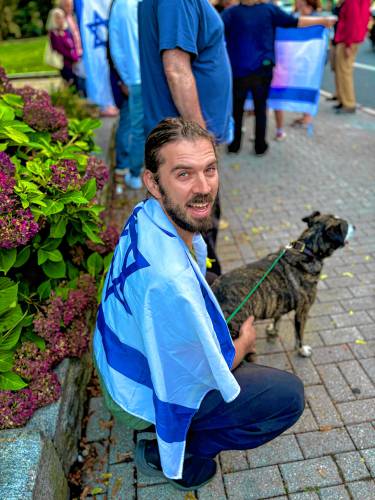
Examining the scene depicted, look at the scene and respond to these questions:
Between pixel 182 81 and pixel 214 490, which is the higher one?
pixel 182 81

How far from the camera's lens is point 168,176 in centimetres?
190

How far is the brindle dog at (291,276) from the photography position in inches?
108

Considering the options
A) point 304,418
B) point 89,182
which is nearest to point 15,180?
point 89,182

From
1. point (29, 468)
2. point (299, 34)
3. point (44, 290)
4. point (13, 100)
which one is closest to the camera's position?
point (29, 468)

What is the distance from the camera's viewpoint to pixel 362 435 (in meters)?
2.51

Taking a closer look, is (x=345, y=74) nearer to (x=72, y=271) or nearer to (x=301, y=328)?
(x=301, y=328)

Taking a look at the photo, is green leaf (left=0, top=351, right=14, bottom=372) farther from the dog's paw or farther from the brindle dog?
the dog's paw

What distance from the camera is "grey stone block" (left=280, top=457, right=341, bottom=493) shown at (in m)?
2.27

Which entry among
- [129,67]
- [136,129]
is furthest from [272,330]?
[129,67]

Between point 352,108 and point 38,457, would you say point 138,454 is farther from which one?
point 352,108

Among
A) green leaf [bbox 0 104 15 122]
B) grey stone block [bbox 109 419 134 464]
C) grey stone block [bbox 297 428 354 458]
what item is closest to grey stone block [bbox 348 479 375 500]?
grey stone block [bbox 297 428 354 458]

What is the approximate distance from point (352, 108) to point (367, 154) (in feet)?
7.89

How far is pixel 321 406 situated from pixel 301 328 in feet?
1.75

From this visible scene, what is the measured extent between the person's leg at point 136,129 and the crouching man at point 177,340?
125 inches
